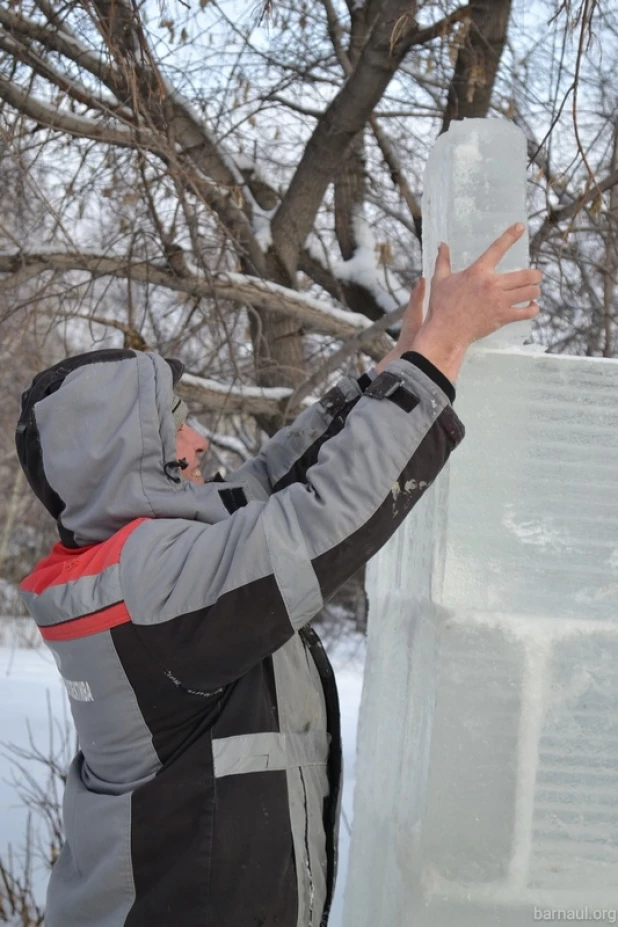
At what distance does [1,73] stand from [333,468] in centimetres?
229

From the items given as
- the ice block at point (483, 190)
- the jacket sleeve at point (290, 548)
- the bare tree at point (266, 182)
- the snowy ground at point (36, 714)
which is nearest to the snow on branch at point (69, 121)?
the bare tree at point (266, 182)

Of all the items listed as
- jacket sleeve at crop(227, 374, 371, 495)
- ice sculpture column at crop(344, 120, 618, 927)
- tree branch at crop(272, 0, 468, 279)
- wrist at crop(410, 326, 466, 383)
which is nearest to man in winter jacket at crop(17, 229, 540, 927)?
wrist at crop(410, 326, 466, 383)

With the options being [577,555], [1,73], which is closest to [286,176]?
[1,73]

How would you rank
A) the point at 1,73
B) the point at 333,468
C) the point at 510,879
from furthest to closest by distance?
the point at 1,73 < the point at 510,879 < the point at 333,468

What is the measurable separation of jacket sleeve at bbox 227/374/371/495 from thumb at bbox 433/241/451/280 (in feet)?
1.44

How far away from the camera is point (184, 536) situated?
125cm

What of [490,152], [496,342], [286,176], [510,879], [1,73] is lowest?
[510,879]

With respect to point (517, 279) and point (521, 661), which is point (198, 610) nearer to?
point (521, 661)

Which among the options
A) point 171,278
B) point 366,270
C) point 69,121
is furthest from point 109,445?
point 366,270

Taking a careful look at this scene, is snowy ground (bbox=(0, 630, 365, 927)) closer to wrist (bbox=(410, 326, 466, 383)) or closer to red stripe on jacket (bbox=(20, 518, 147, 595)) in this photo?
red stripe on jacket (bbox=(20, 518, 147, 595))

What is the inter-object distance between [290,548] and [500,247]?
55cm

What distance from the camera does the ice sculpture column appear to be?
1.37m

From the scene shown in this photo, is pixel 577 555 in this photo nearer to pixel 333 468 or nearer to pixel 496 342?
pixel 496 342

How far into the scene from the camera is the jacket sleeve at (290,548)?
1.16m
